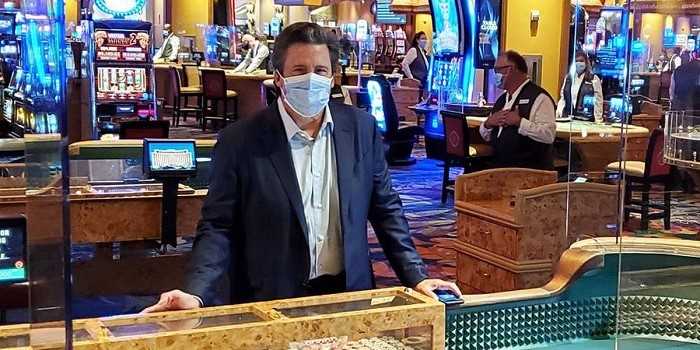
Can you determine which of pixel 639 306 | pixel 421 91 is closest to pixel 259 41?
pixel 421 91

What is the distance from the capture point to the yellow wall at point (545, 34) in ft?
38.9

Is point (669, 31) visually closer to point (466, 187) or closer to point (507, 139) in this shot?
point (507, 139)

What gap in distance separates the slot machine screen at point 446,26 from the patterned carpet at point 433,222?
1.50 meters

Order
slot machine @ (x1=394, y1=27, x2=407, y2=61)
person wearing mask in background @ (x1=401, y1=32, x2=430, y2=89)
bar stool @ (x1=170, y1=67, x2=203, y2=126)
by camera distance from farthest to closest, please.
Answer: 1. slot machine @ (x1=394, y1=27, x2=407, y2=61)
2. person wearing mask in background @ (x1=401, y1=32, x2=430, y2=89)
3. bar stool @ (x1=170, y1=67, x2=203, y2=126)

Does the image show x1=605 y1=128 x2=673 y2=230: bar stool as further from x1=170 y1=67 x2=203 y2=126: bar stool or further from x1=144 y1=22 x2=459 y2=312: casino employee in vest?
x1=170 y1=67 x2=203 y2=126: bar stool

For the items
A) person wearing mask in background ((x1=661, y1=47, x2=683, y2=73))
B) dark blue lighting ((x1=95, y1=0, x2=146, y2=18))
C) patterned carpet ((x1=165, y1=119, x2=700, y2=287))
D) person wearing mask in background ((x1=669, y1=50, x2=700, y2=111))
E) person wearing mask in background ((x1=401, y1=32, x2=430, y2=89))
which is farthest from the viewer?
person wearing mask in background ((x1=401, y1=32, x2=430, y2=89))

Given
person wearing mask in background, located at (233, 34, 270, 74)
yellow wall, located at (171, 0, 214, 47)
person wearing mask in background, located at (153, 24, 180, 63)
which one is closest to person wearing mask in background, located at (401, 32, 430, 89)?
person wearing mask in background, located at (233, 34, 270, 74)

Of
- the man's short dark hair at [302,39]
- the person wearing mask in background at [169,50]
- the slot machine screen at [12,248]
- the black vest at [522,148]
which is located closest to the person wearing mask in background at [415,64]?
the person wearing mask in background at [169,50]

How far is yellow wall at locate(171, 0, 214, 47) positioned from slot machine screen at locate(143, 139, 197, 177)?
51.8 ft

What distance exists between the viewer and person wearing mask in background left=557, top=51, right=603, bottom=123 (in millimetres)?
9055

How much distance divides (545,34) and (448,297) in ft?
33.2

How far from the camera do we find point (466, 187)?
574 centimetres

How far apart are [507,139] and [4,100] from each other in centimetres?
532

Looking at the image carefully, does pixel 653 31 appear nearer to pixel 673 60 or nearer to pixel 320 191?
pixel 673 60
